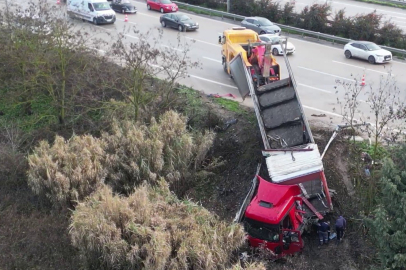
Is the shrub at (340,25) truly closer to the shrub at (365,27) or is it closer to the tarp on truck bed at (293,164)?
the shrub at (365,27)

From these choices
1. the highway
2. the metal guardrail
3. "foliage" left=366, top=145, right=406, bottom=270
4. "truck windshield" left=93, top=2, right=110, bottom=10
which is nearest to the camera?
"foliage" left=366, top=145, right=406, bottom=270

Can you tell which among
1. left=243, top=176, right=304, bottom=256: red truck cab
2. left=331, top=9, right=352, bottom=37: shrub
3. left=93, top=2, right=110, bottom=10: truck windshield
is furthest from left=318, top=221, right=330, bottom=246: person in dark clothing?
left=93, top=2, right=110, bottom=10: truck windshield

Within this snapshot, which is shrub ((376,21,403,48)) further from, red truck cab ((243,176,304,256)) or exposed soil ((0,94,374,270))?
red truck cab ((243,176,304,256))

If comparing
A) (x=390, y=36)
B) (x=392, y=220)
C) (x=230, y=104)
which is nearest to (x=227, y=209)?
(x=392, y=220)

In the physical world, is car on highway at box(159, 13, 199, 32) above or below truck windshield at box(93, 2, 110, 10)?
below

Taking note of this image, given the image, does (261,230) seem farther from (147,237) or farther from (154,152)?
(154,152)

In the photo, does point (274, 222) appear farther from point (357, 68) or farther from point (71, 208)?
point (357, 68)
